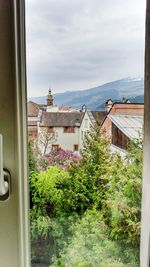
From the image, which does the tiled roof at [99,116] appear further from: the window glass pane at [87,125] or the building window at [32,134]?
the building window at [32,134]

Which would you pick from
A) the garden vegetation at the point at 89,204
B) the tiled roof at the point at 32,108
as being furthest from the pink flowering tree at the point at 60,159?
Answer: the tiled roof at the point at 32,108

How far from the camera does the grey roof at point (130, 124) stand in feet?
2.53

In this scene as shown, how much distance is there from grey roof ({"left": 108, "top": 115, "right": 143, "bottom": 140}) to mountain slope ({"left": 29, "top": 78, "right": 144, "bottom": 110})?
1.8 inches

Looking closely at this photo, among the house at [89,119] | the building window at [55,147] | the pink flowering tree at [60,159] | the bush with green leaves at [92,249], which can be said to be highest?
the house at [89,119]

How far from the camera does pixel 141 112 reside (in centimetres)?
77

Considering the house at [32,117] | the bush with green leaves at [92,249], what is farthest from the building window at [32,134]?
the bush with green leaves at [92,249]

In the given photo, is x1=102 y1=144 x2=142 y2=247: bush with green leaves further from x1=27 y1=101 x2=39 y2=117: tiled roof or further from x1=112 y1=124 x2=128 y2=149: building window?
x1=27 y1=101 x2=39 y2=117: tiled roof

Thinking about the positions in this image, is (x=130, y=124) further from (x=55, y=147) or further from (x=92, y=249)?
(x=92, y=249)

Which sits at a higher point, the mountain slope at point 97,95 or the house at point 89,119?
the mountain slope at point 97,95

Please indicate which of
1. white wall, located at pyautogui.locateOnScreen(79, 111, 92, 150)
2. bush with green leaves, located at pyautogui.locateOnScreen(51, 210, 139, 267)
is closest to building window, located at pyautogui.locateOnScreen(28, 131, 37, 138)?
white wall, located at pyautogui.locateOnScreen(79, 111, 92, 150)

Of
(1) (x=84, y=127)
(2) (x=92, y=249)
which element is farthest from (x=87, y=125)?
(2) (x=92, y=249)

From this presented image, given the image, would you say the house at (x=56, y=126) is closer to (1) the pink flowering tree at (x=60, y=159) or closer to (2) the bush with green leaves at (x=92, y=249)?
(1) the pink flowering tree at (x=60, y=159)

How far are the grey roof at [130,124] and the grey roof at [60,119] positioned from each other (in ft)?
0.28

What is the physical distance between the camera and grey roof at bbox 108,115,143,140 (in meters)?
0.77
